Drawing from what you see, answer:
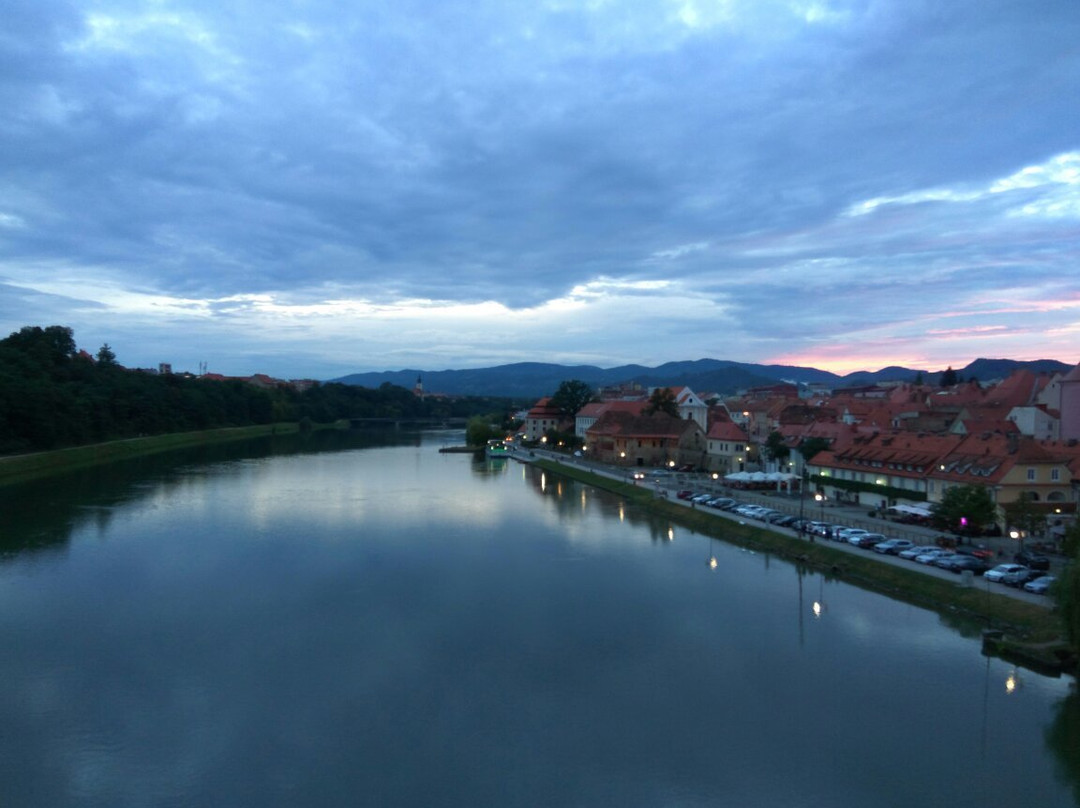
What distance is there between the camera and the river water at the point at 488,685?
20.9 feet

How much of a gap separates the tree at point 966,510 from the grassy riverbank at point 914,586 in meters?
1.91

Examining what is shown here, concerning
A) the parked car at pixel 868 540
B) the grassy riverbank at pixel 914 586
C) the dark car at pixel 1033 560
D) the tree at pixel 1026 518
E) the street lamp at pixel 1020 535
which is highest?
the tree at pixel 1026 518

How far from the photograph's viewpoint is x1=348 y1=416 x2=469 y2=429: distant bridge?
67062mm

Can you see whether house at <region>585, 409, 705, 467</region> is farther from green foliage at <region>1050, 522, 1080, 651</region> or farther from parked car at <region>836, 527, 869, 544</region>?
green foliage at <region>1050, 522, 1080, 651</region>

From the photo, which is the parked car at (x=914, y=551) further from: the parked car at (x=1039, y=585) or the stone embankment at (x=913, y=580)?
the parked car at (x=1039, y=585)

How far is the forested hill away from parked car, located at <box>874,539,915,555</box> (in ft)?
84.4

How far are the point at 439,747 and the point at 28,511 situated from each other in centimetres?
1567

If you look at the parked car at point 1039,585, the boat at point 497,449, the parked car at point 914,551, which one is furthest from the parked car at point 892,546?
the boat at point 497,449

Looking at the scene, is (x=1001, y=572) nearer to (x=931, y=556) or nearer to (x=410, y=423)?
(x=931, y=556)

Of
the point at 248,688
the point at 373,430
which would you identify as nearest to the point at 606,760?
the point at 248,688

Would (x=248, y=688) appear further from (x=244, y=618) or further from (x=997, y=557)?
(x=997, y=557)

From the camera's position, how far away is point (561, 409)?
43250 mm

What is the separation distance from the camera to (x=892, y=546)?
12875 millimetres

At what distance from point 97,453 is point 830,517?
27.3 metres
